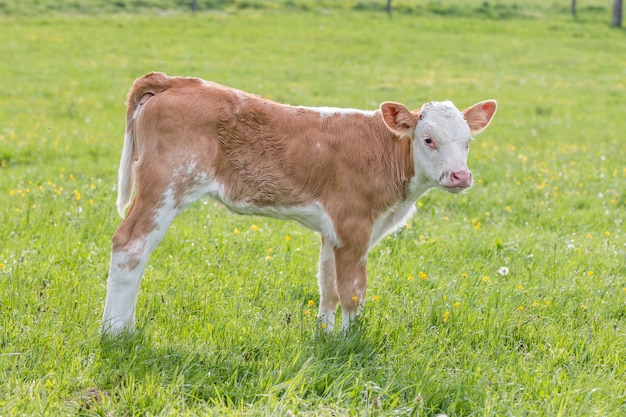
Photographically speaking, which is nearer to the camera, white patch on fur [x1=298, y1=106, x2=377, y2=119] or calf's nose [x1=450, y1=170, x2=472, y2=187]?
calf's nose [x1=450, y1=170, x2=472, y2=187]

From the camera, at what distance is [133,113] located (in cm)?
540

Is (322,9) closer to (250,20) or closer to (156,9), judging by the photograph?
(250,20)

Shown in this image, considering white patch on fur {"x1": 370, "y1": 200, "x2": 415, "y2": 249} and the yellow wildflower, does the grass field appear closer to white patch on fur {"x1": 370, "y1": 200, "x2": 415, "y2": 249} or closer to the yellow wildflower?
the yellow wildflower

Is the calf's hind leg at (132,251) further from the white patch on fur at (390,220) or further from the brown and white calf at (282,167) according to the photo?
the white patch on fur at (390,220)

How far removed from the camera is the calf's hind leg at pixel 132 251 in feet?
16.5

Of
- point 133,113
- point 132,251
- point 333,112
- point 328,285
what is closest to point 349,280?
point 328,285

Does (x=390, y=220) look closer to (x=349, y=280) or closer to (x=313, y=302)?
(x=349, y=280)

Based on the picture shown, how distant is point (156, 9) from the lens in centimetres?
4184

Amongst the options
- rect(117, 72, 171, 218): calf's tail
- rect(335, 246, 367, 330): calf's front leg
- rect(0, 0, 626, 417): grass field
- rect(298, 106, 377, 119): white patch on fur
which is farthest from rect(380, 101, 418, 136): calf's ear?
rect(117, 72, 171, 218): calf's tail

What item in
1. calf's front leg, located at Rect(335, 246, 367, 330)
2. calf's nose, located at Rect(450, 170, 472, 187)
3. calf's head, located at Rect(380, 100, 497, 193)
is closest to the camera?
calf's nose, located at Rect(450, 170, 472, 187)

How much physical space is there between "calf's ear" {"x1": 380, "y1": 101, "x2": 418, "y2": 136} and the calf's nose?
0.54m

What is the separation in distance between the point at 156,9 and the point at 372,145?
127 feet

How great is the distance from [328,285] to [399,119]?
138 centimetres

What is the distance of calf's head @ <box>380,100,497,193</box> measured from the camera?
17.2ft
